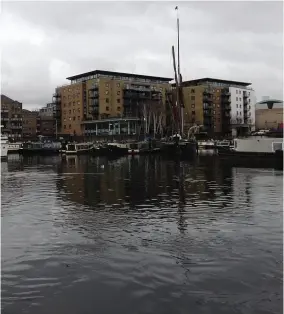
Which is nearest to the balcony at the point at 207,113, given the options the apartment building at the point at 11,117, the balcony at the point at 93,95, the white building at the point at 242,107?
the white building at the point at 242,107

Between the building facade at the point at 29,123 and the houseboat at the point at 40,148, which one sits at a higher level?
the building facade at the point at 29,123

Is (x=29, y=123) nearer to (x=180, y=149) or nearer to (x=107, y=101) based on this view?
(x=107, y=101)

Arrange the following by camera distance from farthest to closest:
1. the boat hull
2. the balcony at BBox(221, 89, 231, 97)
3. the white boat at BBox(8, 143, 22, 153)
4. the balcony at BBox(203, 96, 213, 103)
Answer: the balcony at BBox(221, 89, 231, 97) < the balcony at BBox(203, 96, 213, 103) < the white boat at BBox(8, 143, 22, 153) < the boat hull

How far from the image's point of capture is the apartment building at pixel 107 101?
129m

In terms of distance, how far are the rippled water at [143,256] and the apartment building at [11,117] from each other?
136735 mm

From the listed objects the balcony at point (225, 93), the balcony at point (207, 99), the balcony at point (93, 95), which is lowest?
the balcony at point (207, 99)

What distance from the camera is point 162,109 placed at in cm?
12762

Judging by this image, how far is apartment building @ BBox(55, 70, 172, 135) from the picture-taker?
129300 mm

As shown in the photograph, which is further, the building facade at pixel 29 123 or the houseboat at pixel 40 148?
the building facade at pixel 29 123

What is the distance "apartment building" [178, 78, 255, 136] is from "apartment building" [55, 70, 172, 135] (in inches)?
403

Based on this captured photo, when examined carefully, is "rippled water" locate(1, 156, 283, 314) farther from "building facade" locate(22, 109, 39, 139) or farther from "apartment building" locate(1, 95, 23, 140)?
"building facade" locate(22, 109, 39, 139)

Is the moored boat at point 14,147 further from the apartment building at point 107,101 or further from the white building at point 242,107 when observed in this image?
the white building at point 242,107

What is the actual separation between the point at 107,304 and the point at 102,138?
392ft

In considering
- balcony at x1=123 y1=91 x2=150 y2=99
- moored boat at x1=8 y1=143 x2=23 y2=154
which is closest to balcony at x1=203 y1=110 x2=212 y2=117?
balcony at x1=123 y1=91 x2=150 y2=99
